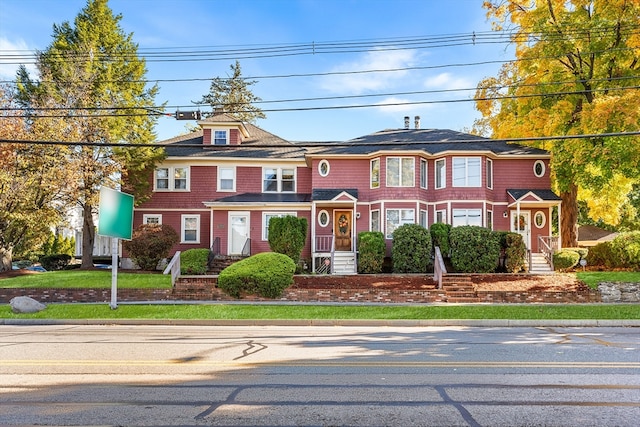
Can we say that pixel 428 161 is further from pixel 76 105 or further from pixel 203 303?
pixel 76 105

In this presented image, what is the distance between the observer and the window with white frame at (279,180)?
29453mm

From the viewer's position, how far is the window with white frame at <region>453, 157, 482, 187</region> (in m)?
26.2

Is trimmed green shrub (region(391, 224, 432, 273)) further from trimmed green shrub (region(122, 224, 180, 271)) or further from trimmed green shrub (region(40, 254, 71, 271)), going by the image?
trimmed green shrub (region(40, 254, 71, 271))

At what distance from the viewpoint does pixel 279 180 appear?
29.5 m

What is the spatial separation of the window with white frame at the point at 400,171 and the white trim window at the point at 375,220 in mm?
1650

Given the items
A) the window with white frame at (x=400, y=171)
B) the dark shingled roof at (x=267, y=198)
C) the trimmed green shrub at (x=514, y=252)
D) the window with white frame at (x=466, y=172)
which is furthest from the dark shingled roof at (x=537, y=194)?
the dark shingled roof at (x=267, y=198)

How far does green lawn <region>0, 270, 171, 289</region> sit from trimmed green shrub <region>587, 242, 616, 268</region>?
19.9m

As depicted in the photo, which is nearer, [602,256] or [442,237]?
[442,237]

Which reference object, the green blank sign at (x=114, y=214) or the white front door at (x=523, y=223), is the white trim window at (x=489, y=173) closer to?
the white front door at (x=523, y=223)

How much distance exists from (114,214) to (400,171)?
15.3 meters

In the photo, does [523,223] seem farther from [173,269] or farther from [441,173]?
[173,269]

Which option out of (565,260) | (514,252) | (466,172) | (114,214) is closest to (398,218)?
(466,172)

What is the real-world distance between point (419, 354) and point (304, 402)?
12.2 ft

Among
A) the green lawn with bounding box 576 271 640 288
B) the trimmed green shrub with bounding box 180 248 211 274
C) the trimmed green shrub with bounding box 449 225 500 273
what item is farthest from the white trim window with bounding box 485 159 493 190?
the trimmed green shrub with bounding box 180 248 211 274
